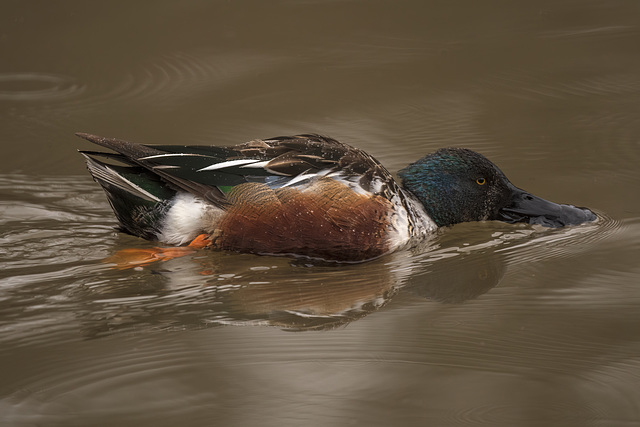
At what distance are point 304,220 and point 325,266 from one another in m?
0.27

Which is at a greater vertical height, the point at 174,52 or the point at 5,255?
the point at 174,52

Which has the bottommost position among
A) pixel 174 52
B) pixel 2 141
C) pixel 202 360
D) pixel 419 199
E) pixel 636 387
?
pixel 636 387

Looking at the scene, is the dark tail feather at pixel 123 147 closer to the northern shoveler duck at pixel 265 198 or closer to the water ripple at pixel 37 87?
the northern shoveler duck at pixel 265 198

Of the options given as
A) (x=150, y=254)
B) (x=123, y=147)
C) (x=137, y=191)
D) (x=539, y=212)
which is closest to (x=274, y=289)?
(x=150, y=254)

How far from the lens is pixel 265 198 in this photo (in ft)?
13.6

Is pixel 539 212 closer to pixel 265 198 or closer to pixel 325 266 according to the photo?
pixel 325 266

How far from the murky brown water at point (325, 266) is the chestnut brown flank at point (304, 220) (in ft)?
0.38

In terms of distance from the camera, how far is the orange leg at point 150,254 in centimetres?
425

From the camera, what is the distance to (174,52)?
6457 millimetres

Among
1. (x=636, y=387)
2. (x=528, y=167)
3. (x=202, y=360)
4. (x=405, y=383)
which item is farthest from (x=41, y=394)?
(x=528, y=167)

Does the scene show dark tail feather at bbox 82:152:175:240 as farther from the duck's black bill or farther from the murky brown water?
the duck's black bill

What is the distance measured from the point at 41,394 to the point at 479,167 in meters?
2.83

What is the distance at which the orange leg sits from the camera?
4.25m

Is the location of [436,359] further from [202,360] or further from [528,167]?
[528,167]
